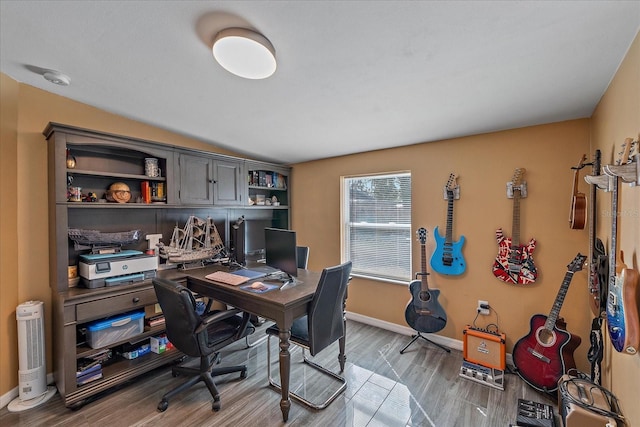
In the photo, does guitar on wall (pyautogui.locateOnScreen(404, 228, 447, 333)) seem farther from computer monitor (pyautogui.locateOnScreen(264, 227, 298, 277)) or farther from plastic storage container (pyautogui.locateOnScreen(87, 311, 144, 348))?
plastic storage container (pyautogui.locateOnScreen(87, 311, 144, 348))

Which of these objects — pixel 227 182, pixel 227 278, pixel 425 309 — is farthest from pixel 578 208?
pixel 227 182

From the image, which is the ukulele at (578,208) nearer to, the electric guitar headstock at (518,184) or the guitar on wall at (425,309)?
the electric guitar headstock at (518,184)

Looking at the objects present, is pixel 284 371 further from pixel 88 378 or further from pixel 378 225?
pixel 378 225

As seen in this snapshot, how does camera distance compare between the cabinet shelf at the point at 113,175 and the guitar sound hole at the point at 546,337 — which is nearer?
the guitar sound hole at the point at 546,337

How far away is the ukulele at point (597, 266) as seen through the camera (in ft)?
5.12

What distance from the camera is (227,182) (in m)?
3.28

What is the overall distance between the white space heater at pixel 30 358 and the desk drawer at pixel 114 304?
409 millimetres

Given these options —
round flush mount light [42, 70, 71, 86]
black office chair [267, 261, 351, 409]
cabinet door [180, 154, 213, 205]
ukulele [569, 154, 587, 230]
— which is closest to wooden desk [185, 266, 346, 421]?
black office chair [267, 261, 351, 409]

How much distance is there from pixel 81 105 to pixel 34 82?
0.33 m

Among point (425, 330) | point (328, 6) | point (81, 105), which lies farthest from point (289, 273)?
point (81, 105)

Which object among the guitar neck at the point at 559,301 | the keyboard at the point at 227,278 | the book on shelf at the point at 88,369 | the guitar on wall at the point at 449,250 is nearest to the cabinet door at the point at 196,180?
the keyboard at the point at 227,278

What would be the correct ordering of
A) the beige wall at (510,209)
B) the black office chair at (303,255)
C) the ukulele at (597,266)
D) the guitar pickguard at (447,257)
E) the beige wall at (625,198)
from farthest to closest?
1. the black office chair at (303,255)
2. the guitar pickguard at (447,257)
3. the beige wall at (510,209)
4. the ukulele at (597,266)
5. the beige wall at (625,198)

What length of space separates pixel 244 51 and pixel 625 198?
7.04ft

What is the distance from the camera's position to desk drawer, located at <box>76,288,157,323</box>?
2.04 metres
